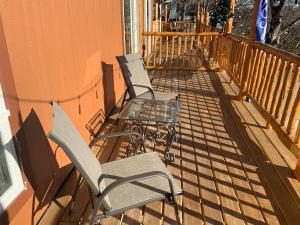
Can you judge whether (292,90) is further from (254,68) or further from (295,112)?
(254,68)

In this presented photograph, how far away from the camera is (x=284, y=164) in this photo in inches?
115

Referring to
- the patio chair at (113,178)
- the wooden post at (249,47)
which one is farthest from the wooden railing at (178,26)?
the patio chair at (113,178)

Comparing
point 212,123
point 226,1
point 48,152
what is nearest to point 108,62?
point 212,123

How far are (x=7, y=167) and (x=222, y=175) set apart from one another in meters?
1.96

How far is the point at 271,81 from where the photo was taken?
147 inches

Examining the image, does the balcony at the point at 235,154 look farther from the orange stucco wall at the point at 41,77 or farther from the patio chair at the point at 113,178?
the patio chair at the point at 113,178

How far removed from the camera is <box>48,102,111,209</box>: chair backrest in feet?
4.78

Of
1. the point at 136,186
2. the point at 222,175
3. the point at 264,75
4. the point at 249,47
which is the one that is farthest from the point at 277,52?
the point at 136,186

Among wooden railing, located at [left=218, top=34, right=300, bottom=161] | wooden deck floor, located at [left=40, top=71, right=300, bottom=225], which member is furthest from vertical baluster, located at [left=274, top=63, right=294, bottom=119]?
wooden deck floor, located at [left=40, top=71, right=300, bottom=225]

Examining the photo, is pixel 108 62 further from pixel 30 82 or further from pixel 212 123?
pixel 30 82

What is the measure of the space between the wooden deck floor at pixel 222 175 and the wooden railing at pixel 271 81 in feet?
0.87

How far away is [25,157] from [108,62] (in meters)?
2.51

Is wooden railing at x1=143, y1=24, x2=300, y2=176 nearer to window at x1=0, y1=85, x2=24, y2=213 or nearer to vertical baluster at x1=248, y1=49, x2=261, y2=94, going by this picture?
vertical baluster at x1=248, y1=49, x2=261, y2=94

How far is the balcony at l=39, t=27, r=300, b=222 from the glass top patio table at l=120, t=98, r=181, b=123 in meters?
0.47
